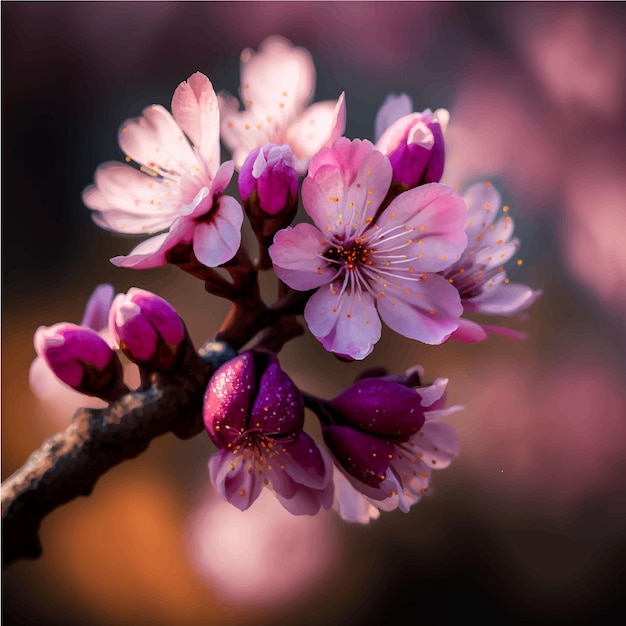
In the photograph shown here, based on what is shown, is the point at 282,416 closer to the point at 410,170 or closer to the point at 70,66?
the point at 410,170

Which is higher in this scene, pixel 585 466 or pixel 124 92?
pixel 124 92

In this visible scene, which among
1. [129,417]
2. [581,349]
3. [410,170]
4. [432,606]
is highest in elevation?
[410,170]

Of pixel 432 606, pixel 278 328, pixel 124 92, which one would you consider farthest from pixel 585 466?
pixel 124 92

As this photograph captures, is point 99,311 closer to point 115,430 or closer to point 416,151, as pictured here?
point 115,430

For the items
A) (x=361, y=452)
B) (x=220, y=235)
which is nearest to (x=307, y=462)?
(x=361, y=452)

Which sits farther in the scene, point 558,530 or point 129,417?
point 558,530

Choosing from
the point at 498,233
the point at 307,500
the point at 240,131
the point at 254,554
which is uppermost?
the point at 240,131
